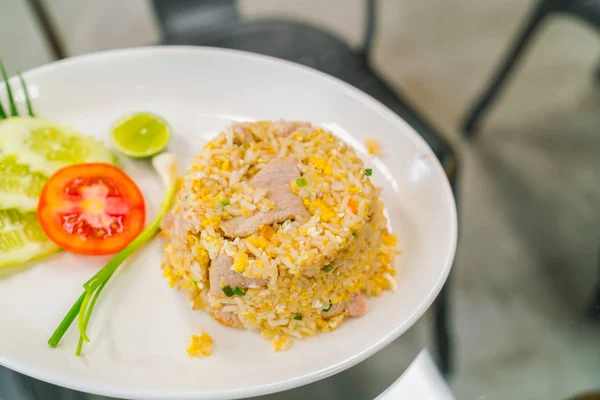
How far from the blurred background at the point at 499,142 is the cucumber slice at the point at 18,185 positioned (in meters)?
0.78

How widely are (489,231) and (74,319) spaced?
8.37ft

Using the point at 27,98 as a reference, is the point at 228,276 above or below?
below

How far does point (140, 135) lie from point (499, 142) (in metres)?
2.78

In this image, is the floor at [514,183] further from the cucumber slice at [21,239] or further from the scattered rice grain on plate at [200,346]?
the cucumber slice at [21,239]

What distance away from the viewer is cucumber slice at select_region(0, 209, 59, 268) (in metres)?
1.50

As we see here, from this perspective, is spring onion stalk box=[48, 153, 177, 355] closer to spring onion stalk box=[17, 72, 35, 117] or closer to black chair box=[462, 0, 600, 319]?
spring onion stalk box=[17, 72, 35, 117]

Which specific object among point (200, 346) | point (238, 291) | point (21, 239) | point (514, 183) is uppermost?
point (21, 239)

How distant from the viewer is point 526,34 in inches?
129

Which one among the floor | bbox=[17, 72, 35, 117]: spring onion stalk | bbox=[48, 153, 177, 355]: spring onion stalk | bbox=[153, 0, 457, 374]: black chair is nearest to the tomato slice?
bbox=[48, 153, 177, 355]: spring onion stalk

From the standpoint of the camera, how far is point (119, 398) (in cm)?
133

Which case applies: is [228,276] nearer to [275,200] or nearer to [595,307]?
[275,200]

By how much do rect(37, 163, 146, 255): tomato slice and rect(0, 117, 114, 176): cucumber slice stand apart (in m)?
0.10

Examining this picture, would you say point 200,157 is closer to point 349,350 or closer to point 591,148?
point 349,350

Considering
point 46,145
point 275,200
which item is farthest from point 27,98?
point 275,200
